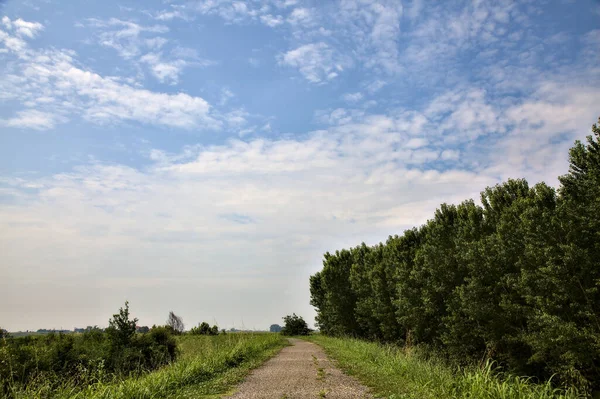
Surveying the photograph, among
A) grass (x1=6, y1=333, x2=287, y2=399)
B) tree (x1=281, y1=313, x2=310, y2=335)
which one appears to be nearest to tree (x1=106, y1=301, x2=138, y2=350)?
grass (x1=6, y1=333, x2=287, y2=399)

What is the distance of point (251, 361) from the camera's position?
60.1ft

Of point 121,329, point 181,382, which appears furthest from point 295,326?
point 181,382

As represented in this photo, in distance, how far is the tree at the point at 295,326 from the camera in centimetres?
7956

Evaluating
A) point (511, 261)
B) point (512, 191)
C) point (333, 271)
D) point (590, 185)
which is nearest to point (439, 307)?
point (511, 261)

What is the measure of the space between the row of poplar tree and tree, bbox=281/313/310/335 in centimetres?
4748

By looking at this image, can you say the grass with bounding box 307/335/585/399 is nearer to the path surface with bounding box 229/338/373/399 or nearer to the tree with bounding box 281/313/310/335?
the path surface with bounding box 229/338/373/399

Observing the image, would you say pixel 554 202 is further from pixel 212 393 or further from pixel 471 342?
pixel 212 393

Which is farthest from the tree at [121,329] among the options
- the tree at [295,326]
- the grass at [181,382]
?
the tree at [295,326]

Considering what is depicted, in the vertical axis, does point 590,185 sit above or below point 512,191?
below

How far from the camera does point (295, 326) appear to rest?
261 ft

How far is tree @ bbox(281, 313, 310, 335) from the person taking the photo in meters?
79.6

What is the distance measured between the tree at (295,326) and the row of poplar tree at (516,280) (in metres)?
47.5

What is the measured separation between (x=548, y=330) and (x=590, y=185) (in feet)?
22.3

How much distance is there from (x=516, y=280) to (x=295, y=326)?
6245cm
